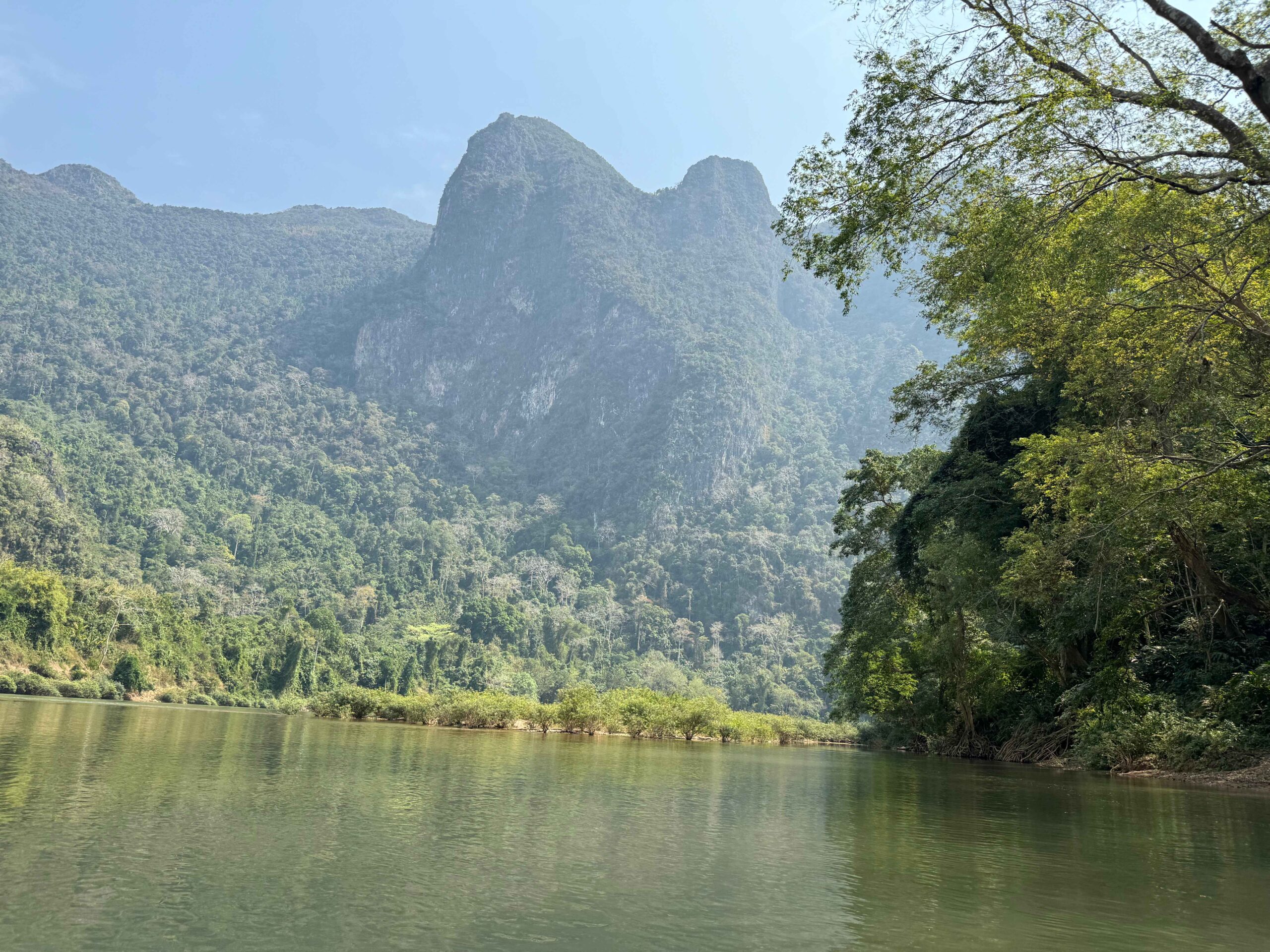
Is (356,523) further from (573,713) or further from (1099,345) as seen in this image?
(1099,345)

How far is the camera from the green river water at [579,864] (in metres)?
3.43

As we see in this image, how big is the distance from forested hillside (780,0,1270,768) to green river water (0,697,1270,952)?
499 centimetres

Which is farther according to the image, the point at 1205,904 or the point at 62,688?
the point at 62,688

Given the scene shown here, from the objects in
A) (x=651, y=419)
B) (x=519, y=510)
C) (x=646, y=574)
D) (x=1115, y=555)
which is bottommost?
(x=1115, y=555)

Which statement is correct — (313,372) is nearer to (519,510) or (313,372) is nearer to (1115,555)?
(519,510)

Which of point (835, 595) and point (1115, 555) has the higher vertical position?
point (835, 595)

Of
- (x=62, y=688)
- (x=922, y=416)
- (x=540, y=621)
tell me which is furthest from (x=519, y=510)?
(x=922, y=416)

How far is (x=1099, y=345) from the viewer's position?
1184cm

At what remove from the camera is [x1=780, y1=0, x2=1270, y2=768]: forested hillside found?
9430 millimetres

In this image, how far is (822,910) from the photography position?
404cm

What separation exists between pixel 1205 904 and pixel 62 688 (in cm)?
6519

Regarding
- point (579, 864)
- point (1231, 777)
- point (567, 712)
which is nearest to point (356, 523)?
point (567, 712)

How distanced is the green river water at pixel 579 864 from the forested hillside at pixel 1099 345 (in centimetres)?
499

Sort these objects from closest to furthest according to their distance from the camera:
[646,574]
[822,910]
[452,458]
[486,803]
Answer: [822,910], [486,803], [646,574], [452,458]
